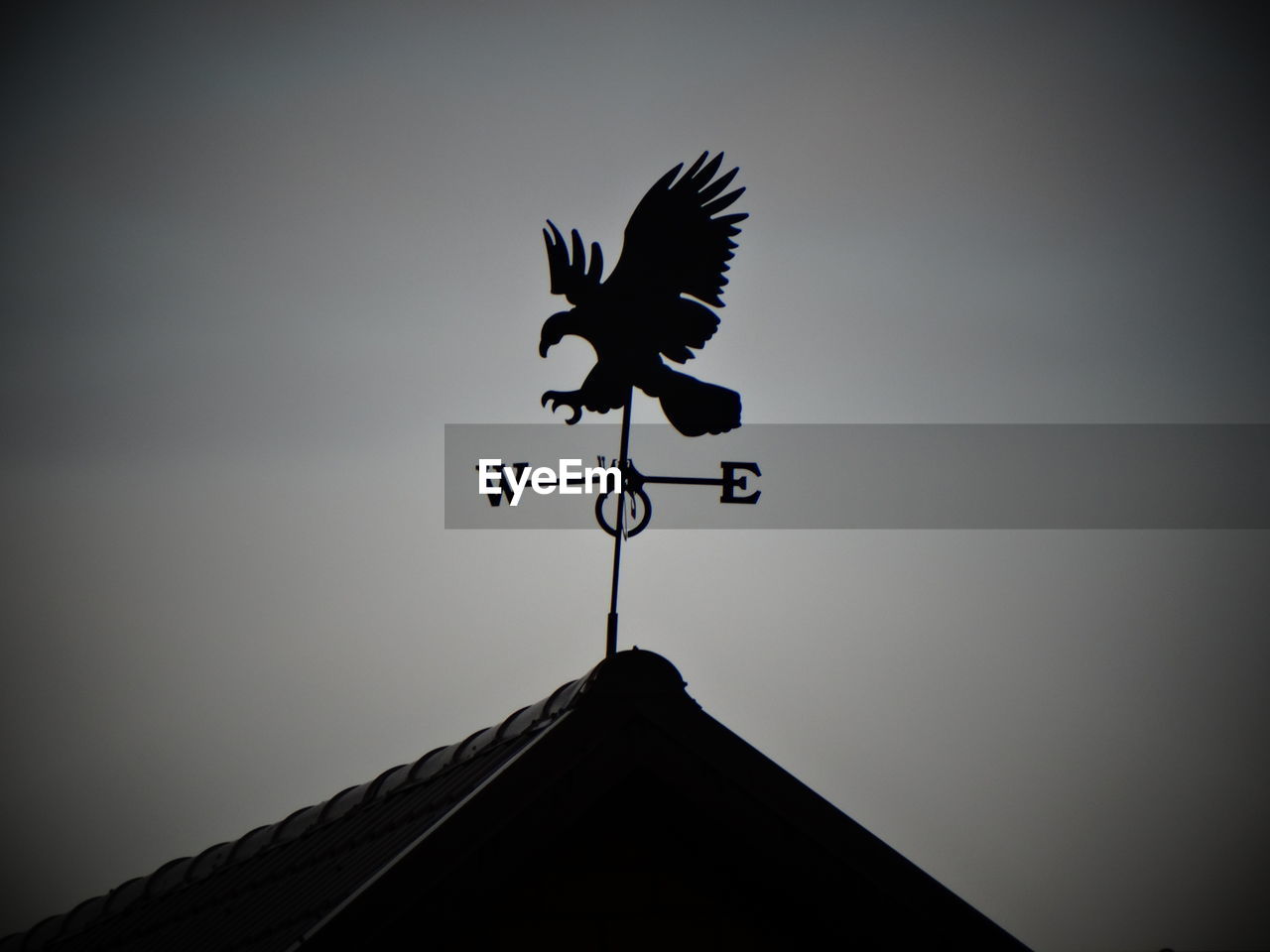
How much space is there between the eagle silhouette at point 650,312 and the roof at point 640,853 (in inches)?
54.5

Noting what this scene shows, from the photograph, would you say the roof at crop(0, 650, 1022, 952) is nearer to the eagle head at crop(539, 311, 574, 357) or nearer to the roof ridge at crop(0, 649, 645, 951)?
the roof ridge at crop(0, 649, 645, 951)

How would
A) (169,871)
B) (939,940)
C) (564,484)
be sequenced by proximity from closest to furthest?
(939,940) → (564,484) → (169,871)

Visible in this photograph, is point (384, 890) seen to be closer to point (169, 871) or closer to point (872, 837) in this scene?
point (872, 837)

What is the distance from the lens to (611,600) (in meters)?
2.82

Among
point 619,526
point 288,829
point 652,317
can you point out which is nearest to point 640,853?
point 619,526

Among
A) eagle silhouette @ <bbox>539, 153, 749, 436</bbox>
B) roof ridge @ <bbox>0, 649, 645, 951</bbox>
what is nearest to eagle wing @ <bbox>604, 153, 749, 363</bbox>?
eagle silhouette @ <bbox>539, 153, 749, 436</bbox>

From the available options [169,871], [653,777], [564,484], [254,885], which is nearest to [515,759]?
[653,777]

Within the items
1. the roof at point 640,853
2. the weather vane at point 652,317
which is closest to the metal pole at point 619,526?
the weather vane at point 652,317

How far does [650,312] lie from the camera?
3.39 m

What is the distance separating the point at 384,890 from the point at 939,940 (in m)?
1.09

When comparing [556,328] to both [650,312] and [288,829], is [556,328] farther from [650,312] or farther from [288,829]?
[288,829]

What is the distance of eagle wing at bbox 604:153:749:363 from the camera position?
3.40m

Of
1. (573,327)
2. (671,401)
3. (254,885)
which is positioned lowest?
(254,885)

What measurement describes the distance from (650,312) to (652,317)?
0.02m
